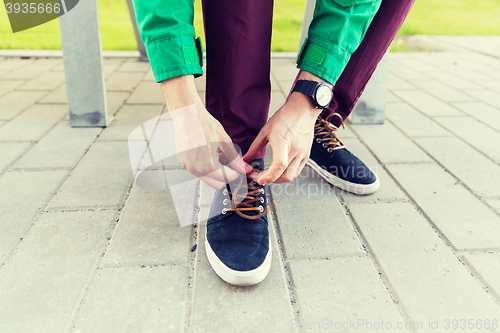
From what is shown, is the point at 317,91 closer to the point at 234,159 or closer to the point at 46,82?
the point at 234,159

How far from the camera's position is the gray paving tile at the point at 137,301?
79 cm

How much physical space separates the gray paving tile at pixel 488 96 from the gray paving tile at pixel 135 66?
2.72 metres

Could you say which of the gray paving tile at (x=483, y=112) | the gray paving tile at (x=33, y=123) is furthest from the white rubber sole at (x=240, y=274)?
the gray paving tile at (x=483, y=112)

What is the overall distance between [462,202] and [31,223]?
163 cm

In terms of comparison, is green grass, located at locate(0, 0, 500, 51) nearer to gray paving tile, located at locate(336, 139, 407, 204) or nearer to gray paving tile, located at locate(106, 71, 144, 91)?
gray paving tile, located at locate(106, 71, 144, 91)

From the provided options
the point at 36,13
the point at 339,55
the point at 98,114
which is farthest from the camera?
the point at 36,13

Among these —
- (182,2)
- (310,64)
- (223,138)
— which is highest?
(182,2)

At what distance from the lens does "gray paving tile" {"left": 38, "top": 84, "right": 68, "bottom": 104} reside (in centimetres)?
213

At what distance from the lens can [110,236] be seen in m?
1.07

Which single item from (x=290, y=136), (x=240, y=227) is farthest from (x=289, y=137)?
(x=240, y=227)

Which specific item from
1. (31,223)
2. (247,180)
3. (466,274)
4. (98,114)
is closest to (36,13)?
(98,114)

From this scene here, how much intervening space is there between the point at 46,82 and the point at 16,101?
1.31ft

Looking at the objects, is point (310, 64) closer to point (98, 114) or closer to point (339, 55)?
point (339, 55)

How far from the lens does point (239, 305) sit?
0.85m
